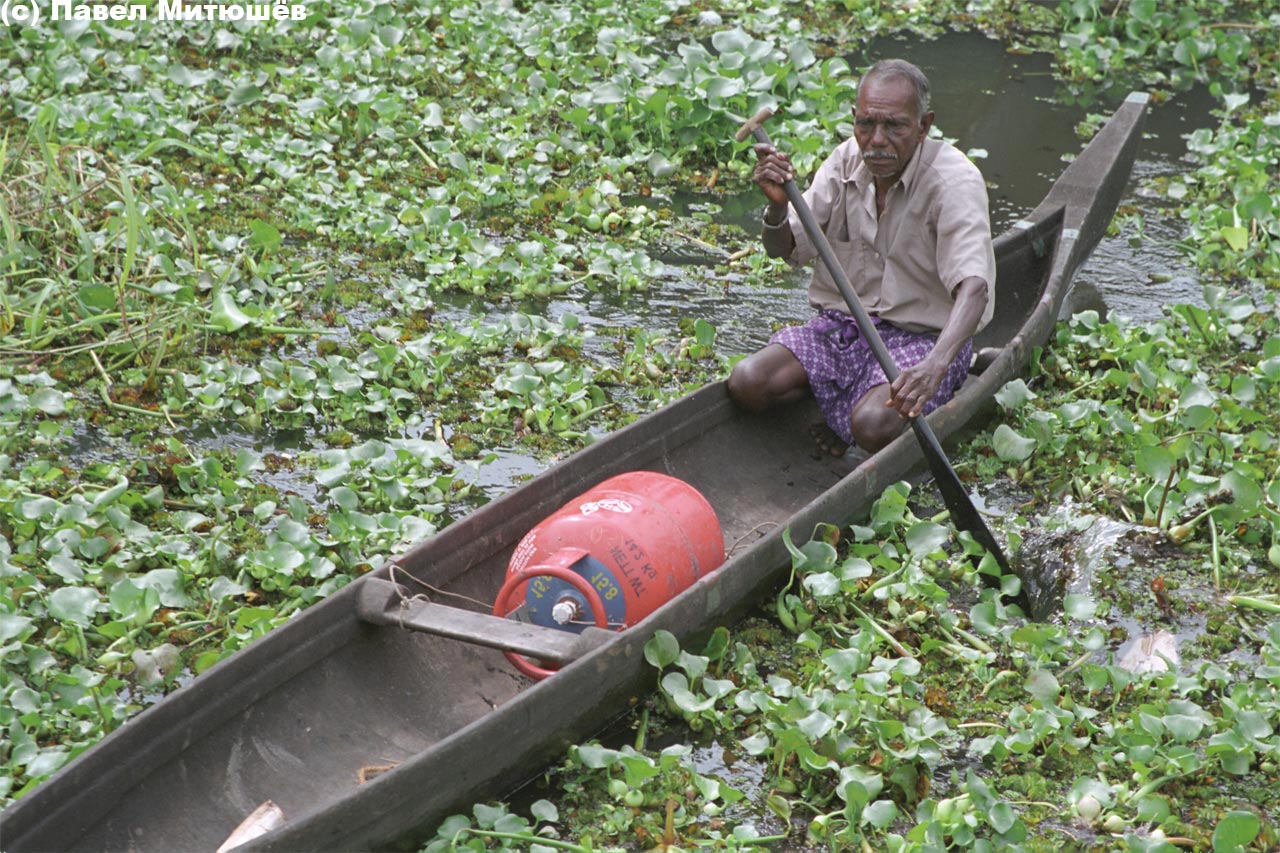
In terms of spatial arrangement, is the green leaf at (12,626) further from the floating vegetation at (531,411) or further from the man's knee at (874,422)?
the man's knee at (874,422)

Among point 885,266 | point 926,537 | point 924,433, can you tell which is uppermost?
point 885,266

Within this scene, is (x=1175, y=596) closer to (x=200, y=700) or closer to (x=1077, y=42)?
(x=200, y=700)

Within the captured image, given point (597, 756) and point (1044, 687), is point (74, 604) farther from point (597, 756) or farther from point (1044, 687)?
point (1044, 687)

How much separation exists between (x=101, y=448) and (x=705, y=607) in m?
2.21

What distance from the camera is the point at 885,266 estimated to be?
4652mm

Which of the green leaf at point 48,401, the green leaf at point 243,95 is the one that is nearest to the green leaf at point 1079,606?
the green leaf at point 48,401

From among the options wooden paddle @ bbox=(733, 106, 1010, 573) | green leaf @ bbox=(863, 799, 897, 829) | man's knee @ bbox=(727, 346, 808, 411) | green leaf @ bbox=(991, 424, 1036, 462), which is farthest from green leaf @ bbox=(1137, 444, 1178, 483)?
green leaf @ bbox=(863, 799, 897, 829)

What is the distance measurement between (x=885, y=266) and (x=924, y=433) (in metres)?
0.62

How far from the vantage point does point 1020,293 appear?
226 inches

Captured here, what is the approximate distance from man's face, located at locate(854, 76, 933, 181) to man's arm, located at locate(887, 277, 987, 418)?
433 mm

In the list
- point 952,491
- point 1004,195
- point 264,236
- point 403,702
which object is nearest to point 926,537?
point 952,491

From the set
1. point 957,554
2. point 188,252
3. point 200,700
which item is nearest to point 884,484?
point 957,554

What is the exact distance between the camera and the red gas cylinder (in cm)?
354

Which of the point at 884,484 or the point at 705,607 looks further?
the point at 884,484
